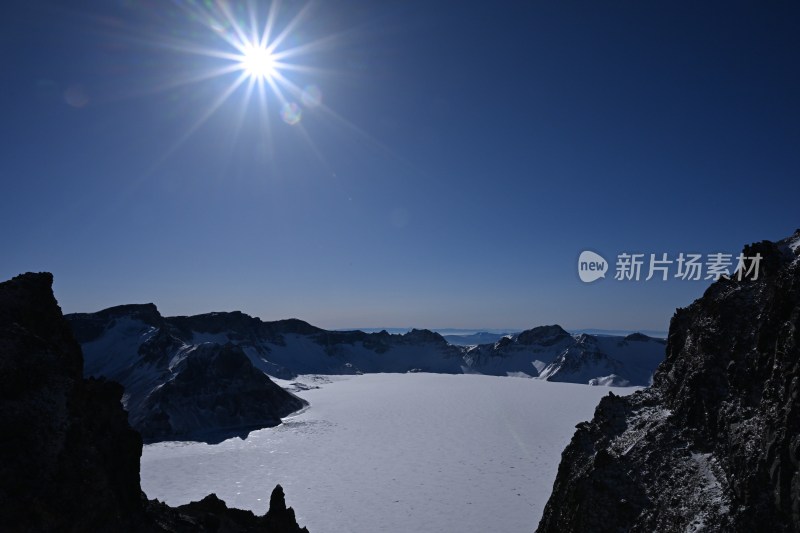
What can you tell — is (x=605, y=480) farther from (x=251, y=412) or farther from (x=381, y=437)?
(x=251, y=412)

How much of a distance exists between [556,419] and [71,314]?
5983 inches

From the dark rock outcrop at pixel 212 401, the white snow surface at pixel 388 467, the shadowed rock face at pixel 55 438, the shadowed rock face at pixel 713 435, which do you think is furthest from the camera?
the dark rock outcrop at pixel 212 401

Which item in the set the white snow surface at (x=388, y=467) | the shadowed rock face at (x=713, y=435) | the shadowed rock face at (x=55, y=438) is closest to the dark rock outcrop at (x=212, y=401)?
the white snow surface at (x=388, y=467)

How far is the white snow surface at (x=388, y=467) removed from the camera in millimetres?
38781

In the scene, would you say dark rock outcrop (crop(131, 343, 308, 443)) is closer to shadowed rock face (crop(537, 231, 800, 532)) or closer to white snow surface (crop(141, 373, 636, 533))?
white snow surface (crop(141, 373, 636, 533))

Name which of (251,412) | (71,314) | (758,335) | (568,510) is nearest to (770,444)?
(758,335)

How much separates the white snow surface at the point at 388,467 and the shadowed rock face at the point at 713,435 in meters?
19.3

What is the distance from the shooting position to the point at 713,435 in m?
17.7

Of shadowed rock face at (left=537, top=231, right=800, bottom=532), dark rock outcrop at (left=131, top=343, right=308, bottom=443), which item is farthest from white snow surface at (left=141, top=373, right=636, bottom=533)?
shadowed rock face at (left=537, top=231, right=800, bottom=532)

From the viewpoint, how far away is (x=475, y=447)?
212 ft

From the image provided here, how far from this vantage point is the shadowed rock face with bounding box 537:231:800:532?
46.5 ft

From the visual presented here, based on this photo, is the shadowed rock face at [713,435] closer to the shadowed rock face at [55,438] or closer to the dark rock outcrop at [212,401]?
the shadowed rock face at [55,438]

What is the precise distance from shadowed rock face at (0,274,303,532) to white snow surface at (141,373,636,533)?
71.0 ft

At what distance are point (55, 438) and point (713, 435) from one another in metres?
25.2
